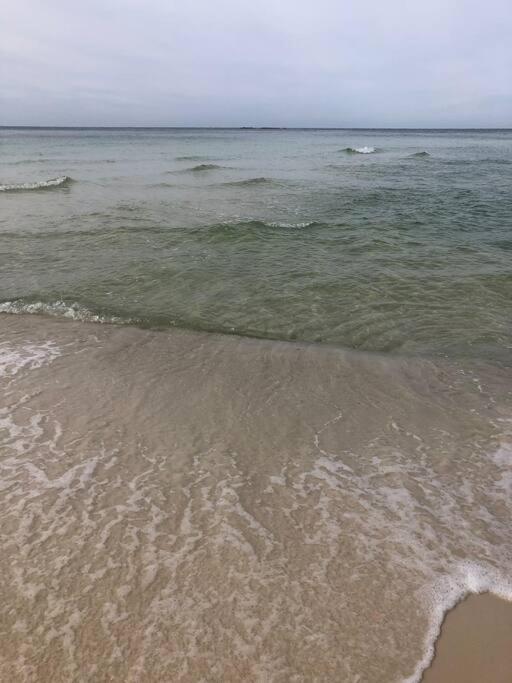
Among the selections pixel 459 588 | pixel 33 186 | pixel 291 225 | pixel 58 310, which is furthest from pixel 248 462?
pixel 33 186

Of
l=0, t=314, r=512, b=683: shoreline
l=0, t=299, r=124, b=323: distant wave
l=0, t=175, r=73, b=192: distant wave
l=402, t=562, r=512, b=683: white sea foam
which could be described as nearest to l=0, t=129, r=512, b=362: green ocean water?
l=0, t=299, r=124, b=323: distant wave

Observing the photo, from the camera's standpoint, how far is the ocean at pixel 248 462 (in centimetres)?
270

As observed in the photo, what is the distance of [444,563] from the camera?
3174mm

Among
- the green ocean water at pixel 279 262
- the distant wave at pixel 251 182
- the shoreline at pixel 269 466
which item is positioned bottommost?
the shoreline at pixel 269 466

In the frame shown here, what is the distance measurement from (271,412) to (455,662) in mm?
2840

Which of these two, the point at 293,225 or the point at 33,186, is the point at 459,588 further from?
the point at 33,186

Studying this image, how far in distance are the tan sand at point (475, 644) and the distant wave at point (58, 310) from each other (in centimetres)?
611

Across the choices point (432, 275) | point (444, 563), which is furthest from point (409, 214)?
point (444, 563)

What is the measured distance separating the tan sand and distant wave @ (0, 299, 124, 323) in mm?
6115

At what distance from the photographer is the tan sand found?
2.48 m

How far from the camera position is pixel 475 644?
2652 millimetres

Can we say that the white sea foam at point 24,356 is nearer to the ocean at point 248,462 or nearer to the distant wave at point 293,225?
the ocean at point 248,462

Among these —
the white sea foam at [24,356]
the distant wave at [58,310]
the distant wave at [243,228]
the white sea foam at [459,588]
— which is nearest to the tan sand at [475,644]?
the white sea foam at [459,588]

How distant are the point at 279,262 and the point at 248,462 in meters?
6.94
